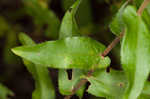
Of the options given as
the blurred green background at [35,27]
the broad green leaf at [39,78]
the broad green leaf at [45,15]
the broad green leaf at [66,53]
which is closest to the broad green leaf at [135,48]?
the broad green leaf at [66,53]

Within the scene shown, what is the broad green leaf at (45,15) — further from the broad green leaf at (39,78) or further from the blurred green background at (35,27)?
the broad green leaf at (39,78)

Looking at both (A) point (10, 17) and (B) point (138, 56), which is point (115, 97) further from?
(A) point (10, 17)

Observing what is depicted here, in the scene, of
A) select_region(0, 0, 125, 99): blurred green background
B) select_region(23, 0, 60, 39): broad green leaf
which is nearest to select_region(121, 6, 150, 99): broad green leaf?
select_region(0, 0, 125, 99): blurred green background

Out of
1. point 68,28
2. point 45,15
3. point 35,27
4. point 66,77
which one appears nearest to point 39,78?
point 66,77

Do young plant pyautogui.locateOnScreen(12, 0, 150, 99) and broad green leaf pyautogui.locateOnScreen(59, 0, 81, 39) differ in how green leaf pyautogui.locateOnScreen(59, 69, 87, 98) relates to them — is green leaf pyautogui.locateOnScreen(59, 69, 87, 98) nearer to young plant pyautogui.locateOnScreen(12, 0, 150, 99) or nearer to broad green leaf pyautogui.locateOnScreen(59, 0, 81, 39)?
young plant pyautogui.locateOnScreen(12, 0, 150, 99)

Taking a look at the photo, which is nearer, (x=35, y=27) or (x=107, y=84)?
(x=107, y=84)

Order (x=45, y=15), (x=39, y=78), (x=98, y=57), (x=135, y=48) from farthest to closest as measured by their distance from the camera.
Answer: (x=45, y=15) < (x=39, y=78) < (x=98, y=57) < (x=135, y=48)

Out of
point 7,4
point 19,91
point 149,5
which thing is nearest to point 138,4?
point 149,5

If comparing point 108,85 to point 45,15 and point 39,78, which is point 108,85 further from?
point 45,15
